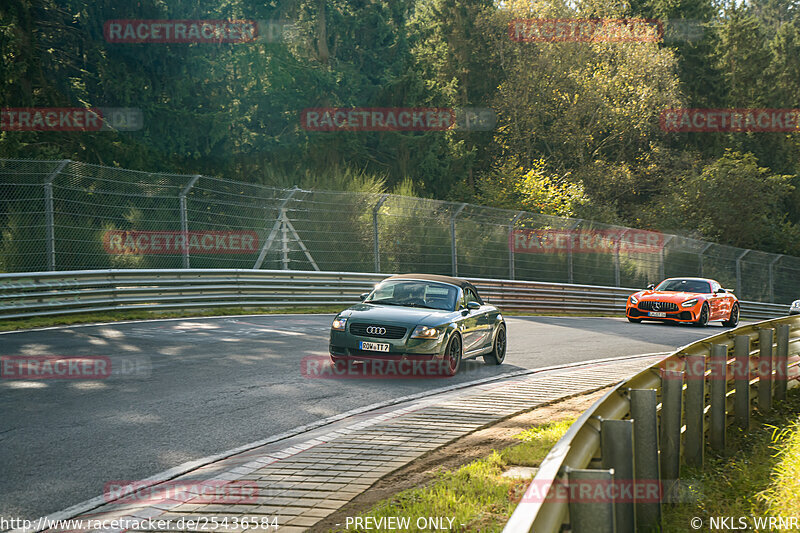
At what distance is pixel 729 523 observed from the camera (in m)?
5.30

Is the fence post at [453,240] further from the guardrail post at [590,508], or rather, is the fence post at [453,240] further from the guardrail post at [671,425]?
Result: the guardrail post at [590,508]

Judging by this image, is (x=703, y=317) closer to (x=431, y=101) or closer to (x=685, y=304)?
(x=685, y=304)

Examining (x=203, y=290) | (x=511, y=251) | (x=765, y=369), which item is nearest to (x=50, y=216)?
(x=203, y=290)

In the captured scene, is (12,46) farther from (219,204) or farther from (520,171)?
(520,171)

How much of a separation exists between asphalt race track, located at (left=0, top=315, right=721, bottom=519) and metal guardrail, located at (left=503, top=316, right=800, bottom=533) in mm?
3513

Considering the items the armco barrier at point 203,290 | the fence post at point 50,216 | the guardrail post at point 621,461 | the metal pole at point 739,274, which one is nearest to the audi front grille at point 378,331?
the guardrail post at point 621,461

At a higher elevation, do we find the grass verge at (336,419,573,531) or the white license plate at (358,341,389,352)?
the white license plate at (358,341,389,352)

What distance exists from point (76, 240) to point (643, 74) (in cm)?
3815

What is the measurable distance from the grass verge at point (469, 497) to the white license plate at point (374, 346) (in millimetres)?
4542

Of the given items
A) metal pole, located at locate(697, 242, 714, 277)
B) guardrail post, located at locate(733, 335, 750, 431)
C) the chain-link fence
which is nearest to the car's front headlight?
guardrail post, located at locate(733, 335, 750, 431)

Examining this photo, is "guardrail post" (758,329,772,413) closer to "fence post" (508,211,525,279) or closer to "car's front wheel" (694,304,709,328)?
"car's front wheel" (694,304,709,328)

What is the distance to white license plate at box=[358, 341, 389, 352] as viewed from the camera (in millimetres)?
11109

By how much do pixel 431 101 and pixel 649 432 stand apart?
132ft

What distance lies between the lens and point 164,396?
927 cm
